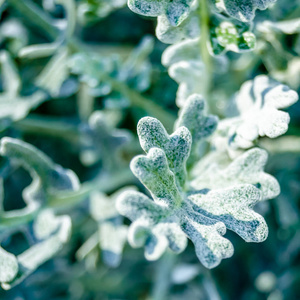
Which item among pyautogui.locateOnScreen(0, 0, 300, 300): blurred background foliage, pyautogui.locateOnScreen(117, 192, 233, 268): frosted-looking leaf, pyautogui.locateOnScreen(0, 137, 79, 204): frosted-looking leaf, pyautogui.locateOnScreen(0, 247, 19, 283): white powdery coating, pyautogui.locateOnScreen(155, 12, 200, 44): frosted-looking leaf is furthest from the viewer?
pyautogui.locateOnScreen(0, 0, 300, 300): blurred background foliage

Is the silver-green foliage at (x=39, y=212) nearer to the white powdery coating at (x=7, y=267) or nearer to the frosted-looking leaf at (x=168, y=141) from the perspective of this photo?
the white powdery coating at (x=7, y=267)

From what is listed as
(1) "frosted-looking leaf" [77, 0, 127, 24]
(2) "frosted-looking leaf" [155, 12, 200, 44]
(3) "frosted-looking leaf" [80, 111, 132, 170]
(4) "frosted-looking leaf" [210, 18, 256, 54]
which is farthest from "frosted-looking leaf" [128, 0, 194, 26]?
(3) "frosted-looking leaf" [80, 111, 132, 170]

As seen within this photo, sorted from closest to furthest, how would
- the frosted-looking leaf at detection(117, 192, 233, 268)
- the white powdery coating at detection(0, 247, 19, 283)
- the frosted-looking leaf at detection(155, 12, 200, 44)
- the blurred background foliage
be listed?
the frosted-looking leaf at detection(117, 192, 233, 268) < the frosted-looking leaf at detection(155, 12, 200, 44) < the white powdery coating at detection(0, 247, 19, 283) < the blurred background foliage

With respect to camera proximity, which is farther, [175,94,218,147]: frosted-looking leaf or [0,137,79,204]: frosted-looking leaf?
[0,137,79,204]: frosted-looking leaf

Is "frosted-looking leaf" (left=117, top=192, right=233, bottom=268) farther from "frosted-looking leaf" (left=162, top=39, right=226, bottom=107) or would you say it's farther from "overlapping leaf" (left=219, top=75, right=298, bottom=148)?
"frosted-looking leaf" (left=162, top=39, right=226, bottom=107)

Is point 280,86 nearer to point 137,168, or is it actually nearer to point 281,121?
point 281,121

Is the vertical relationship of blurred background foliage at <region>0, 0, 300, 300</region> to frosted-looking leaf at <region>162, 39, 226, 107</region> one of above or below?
below

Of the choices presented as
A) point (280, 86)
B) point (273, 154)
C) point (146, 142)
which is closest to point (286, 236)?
point (273, 154)
